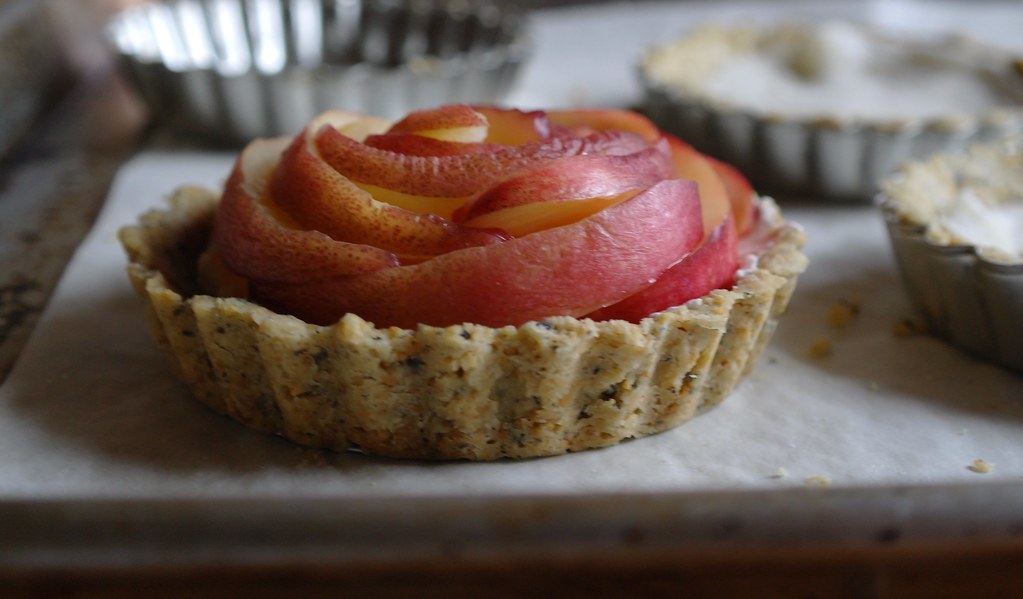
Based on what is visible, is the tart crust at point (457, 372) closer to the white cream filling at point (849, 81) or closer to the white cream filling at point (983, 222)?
the white cream filling at point (983, 222)

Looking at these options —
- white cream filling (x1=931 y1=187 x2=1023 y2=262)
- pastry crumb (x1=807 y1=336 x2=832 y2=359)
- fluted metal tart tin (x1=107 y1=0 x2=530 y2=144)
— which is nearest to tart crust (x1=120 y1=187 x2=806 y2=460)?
pastry crumb (x1=807 y1=336 x2=832 y2=359)

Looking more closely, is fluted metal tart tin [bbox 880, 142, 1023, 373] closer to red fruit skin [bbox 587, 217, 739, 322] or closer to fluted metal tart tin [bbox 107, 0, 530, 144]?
red fruit skin [bbox 587, 217, 739, 322]

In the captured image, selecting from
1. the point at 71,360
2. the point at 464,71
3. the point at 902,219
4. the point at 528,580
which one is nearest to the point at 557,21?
the point at 464,71

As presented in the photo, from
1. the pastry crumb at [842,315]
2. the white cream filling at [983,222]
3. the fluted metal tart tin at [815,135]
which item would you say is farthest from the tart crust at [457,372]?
the fluted metal tart tin at [815,135]

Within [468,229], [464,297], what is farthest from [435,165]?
[464,297]

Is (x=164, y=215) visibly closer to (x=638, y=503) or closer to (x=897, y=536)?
(x=638, y=503)

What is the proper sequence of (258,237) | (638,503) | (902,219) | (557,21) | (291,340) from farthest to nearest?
(557,21) < (902,219) < (258,237) < (291,340) < (638,503)

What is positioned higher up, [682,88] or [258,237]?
[258,237]
